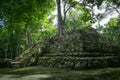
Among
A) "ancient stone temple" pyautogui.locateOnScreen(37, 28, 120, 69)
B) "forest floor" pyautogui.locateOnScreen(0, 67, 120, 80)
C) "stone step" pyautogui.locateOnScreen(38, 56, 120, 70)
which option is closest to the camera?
"forest floor" pyautogui.locateOnScreen(0, 67, 120, 80)

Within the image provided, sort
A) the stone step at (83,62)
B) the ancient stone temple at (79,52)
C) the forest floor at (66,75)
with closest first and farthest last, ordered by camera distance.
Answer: the forest floor at (66,75), the stone step at (83,62), the ancient stone temple at (79,52)

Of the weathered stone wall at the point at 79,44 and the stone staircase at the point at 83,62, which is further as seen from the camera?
the weathered stone wall at the point at 79,44

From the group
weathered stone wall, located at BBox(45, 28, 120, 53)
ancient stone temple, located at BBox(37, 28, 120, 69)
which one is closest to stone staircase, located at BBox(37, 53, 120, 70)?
ancient stone temple, located at BBox(37, 28, 120, 69)

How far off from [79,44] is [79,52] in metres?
1.15

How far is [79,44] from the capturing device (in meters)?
17.4

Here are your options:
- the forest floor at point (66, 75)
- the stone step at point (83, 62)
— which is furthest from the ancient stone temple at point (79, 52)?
the forest floor at point (66, 75)

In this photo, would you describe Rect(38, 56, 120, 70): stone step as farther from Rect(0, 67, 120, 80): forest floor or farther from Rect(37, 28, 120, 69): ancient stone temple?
Rect(0, 67, 120, 80): forest floor

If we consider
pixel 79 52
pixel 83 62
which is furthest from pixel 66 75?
pixel 79 52

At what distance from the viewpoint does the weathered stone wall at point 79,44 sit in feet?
56.5

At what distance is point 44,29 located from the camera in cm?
4594

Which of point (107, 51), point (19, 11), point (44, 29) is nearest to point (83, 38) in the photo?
point (107, 51)

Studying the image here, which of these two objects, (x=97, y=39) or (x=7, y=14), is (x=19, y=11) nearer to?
(x=7, y=14)

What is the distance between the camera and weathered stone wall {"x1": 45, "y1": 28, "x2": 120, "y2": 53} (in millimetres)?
17234

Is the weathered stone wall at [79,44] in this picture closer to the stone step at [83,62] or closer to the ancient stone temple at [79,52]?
the ancient stone temple at [79,52]
